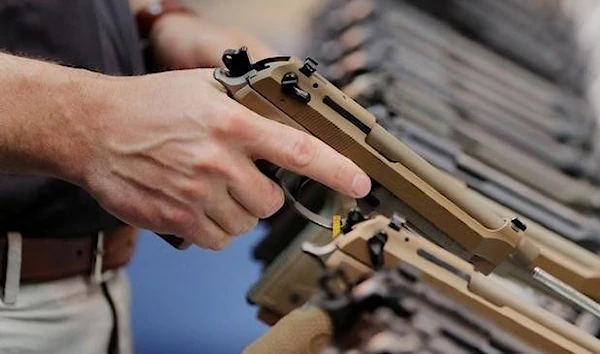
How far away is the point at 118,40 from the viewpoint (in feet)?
4.97

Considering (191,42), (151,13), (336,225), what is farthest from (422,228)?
(151,13)

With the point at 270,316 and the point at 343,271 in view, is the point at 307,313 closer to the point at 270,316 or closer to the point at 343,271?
the point at 343,271

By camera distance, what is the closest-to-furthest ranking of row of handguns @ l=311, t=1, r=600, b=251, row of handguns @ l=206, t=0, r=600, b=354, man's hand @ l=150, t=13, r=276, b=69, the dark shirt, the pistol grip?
1. row of handguns @ l=206, t=0, r=600, b=354
2. the pistol grip
3. the dark shirt
4. man's hand @ l=150, t=13, r=276, b=69
5. row of handguns @ l=311, t=1, r=600, b=251

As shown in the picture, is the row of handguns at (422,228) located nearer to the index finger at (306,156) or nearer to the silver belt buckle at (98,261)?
the index finger at (306,156)

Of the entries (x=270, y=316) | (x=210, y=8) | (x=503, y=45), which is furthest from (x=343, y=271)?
(x=210, y=8)

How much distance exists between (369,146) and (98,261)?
17.9 inches

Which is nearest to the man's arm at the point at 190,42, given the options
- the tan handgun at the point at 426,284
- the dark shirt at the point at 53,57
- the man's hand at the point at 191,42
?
the man's hand at the point at 191,42

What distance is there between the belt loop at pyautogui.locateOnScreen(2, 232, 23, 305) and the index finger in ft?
1.33

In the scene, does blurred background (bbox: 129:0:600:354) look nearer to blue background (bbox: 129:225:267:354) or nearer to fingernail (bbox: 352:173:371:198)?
blue background (bbox: 129:225:267:354)

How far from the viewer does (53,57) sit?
1395 millimetres

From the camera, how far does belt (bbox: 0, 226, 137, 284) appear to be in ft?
4.50

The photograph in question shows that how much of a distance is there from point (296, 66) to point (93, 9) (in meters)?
0.40

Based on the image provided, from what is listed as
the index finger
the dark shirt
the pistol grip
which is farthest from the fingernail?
the dark shirt

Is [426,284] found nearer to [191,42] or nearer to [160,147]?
[160,147]
